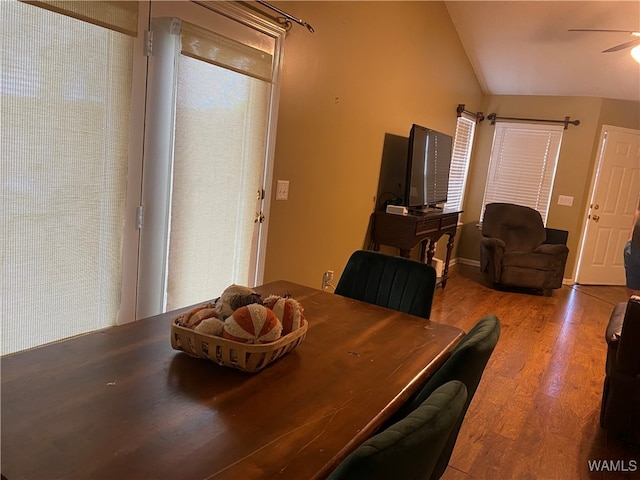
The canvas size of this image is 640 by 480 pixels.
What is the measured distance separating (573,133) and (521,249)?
5.39 feet

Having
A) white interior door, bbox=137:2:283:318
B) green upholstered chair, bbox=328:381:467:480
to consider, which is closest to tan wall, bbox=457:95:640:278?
white interior door, bbox=137:2:283:318

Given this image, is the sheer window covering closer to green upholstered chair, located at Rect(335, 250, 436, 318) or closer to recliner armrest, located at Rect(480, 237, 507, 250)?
green upholstered chair, located at Rect(335, 250, 436, 318)

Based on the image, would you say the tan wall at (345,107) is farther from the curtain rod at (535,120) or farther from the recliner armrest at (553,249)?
the recliner armrest at (553,249)

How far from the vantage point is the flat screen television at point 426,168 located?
4230mm

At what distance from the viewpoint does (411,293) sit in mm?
2090

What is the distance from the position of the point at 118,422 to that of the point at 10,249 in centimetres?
115

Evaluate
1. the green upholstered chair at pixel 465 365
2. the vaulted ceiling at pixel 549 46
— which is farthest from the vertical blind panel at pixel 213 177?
the vaulted ceiling at pixel 549 46

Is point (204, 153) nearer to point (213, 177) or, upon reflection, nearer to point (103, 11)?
point (213, 177)

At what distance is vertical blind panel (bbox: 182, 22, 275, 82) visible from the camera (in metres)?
2.26

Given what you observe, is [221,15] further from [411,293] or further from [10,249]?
[411,293]

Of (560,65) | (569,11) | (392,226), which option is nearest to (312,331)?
(392,226)

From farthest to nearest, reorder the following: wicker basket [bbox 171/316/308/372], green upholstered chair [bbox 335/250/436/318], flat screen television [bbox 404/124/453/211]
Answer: flat screen television [bbox 404/124/453/211], green upholstered chair [bbox 335/250/436/318], wicker basket [bbox 171/316/308/372]

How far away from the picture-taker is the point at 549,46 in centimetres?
515

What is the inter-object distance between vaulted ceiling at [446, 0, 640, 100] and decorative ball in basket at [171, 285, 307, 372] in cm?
445
